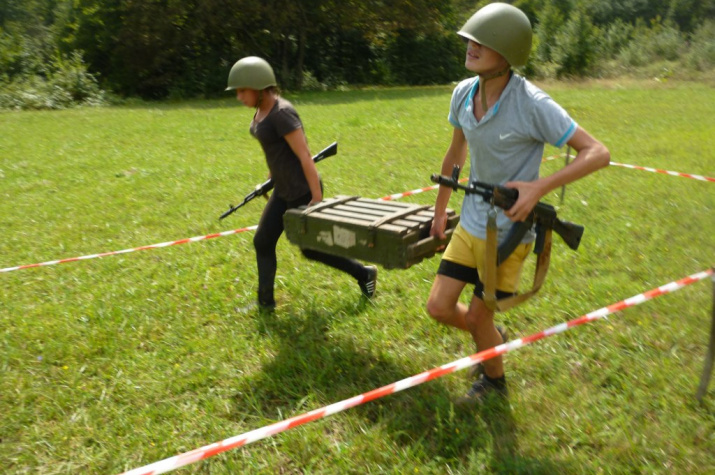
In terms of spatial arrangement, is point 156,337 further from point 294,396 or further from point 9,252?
point 9,252

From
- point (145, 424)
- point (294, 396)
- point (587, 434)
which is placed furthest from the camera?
point (294, 396)

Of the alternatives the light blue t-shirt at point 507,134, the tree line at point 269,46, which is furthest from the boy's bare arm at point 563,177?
the tree line at point 269,46

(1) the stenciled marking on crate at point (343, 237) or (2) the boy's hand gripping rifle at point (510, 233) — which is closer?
(2) the boy's hand gripping rifle at point (510, 233)

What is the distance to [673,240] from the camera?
6.52 m

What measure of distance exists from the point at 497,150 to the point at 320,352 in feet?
6.55

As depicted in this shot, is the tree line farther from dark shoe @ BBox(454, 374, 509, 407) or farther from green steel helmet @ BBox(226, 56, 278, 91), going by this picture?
dark shoe @ BBox(454, 374, 509, 407)

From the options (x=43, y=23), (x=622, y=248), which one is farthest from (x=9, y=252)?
(x=43, y=23)

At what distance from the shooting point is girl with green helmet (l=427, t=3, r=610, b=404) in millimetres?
2961

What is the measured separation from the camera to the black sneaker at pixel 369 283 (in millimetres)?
5118

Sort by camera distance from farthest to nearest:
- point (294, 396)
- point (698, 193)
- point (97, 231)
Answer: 1. point (698, 193)
2. point (97, 231)
3. point (294, 396)

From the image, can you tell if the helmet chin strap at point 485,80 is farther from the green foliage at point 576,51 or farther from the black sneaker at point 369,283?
the green foliage at point 576,51

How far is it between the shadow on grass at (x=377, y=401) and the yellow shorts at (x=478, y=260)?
0.74 meters

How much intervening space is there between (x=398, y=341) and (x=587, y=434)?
1515mm

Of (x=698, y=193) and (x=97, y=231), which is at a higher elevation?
(x=698, y=193)
